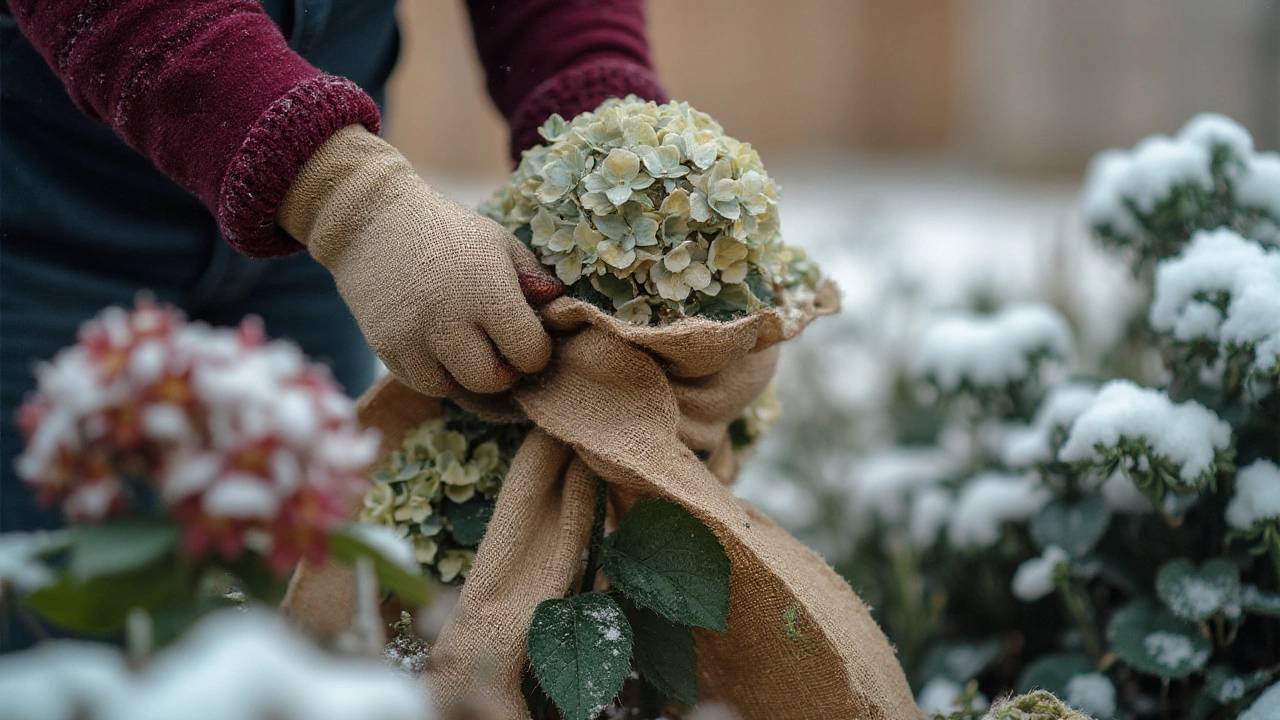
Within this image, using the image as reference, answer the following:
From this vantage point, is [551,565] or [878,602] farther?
[878,602]

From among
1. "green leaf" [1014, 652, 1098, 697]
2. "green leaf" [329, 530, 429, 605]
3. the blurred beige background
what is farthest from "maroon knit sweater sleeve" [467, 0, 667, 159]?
the blurred beige background

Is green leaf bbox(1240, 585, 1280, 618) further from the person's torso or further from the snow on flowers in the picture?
the person's torso

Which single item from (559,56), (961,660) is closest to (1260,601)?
(961,660)

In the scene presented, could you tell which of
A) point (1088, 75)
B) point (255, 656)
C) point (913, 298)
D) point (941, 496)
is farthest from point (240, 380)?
point (1088, 75)

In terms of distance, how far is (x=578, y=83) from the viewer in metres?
0.94

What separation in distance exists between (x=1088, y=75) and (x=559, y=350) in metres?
5.02

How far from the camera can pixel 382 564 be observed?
1.42 feet

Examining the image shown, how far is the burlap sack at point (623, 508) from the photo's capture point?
72 cm

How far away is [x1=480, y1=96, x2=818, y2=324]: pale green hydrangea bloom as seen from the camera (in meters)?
0.75

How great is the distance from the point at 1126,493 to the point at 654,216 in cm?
63

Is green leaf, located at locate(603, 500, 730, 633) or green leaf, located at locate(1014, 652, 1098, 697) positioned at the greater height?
green leaf, located at locate(603, 500, 730, 633)

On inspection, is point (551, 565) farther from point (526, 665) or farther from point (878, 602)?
point (878, 602)

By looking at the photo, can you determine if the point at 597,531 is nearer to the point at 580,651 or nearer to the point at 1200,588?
the point at 580,651

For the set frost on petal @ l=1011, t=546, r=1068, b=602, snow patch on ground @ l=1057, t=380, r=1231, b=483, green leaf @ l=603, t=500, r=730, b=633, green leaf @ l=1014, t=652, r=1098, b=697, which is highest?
snow patch on ground @ l=1057, t=380, r=1231, b=483
